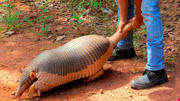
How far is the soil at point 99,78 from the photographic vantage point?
3.06m

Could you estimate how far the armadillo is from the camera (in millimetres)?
3025

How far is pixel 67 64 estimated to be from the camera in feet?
10.5

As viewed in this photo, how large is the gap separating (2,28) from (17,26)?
38cm

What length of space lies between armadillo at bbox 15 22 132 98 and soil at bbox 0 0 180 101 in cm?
18

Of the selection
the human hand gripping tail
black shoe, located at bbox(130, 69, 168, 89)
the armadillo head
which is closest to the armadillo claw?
the armadillo head

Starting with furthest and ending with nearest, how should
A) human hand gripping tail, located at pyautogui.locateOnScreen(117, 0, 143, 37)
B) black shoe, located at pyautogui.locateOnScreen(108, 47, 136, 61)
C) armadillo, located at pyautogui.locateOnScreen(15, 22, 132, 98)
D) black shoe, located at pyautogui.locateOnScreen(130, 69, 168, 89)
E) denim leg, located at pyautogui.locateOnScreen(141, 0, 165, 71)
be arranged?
1. black shoe, located at pyautogui.locateOnScreen(108, 47, 136, 61)
2. human hand gripping tail, located at pyautogui.locateOnScreen(117, 0, 143, 37)
3. black shoe, located at pyautogui.locateOnScreen(130, 69, 168, 89)
4. armadillo, located at pyautogui.locateOnScreen(15, 22, 132, 98)
5. denim leg, located at pyautogui.locateOnScreen(141, 0, 165, 71)

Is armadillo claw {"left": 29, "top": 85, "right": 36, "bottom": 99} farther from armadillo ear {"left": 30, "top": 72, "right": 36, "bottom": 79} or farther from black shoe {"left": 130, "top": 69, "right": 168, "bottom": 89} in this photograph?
black shoe {"left": 130, "top": 69, "right": 168, "bottom": 89}

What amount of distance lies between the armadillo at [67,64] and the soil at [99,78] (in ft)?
0.60

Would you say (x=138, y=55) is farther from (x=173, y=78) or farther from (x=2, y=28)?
(x=2, y=28)

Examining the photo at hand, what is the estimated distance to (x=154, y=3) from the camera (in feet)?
9.51

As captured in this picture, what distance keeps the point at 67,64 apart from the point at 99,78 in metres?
0.68

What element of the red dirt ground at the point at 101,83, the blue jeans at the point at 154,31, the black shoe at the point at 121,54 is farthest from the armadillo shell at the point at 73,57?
the blue jeans at the point at 154,31

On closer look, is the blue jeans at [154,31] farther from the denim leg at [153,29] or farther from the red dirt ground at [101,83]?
the red dirt ground at [101,83]

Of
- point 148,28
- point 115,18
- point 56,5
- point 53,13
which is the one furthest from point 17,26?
point 148,28
